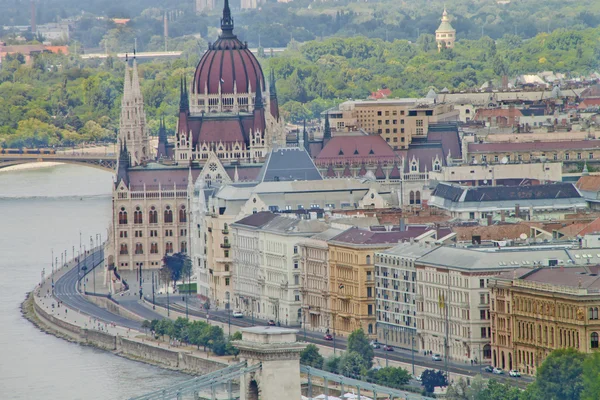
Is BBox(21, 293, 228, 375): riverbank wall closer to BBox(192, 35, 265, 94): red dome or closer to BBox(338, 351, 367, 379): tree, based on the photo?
BBox(338, 351, 367, 379): tree

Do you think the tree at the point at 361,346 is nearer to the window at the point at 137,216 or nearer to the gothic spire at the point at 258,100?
the window at the point at 137,216

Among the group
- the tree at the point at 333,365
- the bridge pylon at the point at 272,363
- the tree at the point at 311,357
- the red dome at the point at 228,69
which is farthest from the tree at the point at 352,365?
the red dome at the point at 228,69

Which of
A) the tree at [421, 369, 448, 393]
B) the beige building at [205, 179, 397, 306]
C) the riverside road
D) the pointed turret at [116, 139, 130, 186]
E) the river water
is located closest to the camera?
the tree at [421, 369, 448, 393]

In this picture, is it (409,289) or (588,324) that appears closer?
(588,324)

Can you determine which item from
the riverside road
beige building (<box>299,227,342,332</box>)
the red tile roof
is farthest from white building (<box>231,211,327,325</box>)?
the red tile roof

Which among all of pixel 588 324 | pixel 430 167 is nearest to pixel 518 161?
pixel 430 167

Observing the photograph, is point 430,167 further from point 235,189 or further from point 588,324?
point 588,324

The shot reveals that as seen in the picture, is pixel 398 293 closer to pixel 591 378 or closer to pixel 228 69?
pixel 591 378
